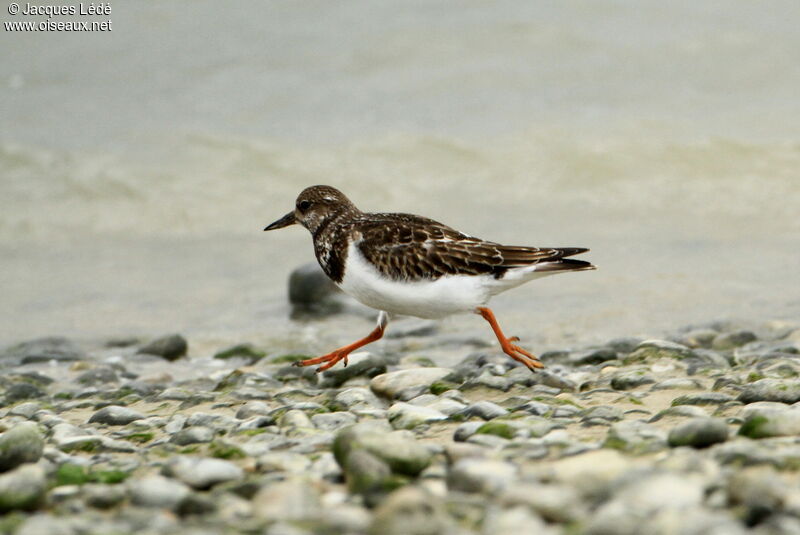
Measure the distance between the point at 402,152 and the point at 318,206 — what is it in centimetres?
659

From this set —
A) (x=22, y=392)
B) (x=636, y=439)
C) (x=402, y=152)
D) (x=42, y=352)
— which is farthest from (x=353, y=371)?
(x=402, y=152)

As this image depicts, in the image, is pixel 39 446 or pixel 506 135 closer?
pixel 39 446

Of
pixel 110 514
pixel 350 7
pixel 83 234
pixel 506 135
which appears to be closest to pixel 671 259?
pixel 506 135

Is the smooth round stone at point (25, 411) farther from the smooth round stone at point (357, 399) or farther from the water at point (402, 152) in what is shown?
the water at point (402, 152)

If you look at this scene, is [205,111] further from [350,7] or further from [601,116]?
[601,116]

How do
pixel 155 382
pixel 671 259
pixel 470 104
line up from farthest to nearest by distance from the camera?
1. pixel 470 104
2. pixel 671 259
3. pixel 155 382

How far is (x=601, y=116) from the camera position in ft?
43.8

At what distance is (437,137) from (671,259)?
4450mm

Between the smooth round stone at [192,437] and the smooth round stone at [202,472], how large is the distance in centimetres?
93

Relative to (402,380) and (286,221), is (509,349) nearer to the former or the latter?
(402,380)

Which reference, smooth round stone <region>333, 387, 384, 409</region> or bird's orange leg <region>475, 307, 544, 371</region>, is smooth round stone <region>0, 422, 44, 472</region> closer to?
smooth round stone <region>333, 387, 384, 409</region>

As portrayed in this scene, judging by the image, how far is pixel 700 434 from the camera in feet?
11.0

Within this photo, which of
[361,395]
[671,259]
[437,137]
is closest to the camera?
[361,395]

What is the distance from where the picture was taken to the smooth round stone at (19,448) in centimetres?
352
